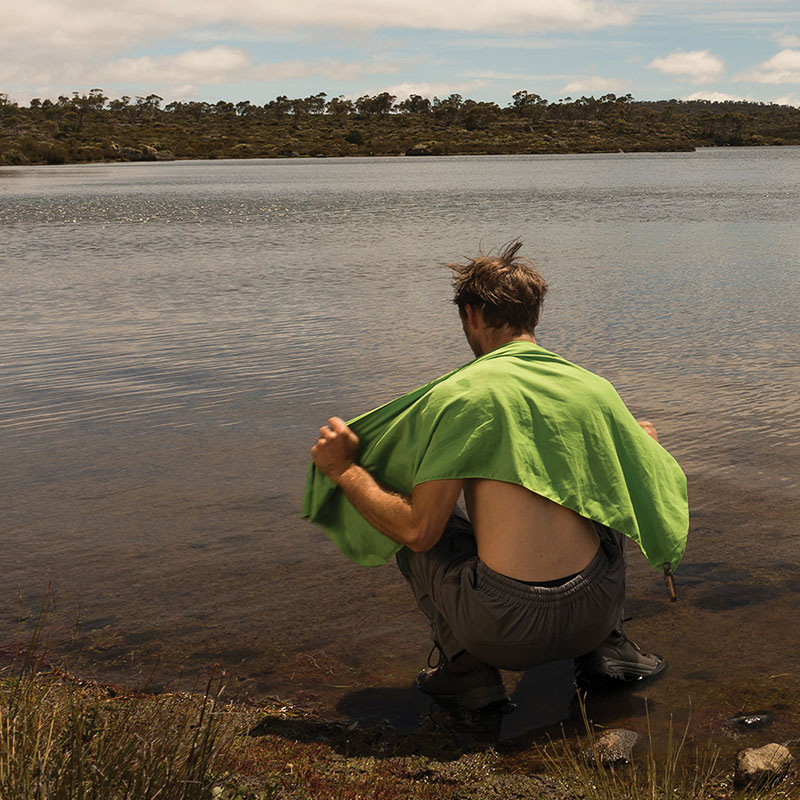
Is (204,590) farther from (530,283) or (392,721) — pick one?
(530,283)

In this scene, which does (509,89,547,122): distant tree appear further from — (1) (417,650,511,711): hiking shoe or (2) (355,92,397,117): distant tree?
(1) (417,650,511,711): hiking shoe

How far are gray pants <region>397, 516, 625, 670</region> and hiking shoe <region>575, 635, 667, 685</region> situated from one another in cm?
19

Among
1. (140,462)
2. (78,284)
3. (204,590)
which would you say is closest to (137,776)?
(204,590)

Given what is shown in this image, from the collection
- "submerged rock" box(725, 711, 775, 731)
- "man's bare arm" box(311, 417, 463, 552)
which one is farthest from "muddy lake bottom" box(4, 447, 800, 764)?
"man's bare arm" box(311, 417, 463, 552)

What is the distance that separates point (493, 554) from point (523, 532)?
123 millimetres

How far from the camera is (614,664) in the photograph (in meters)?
3.57

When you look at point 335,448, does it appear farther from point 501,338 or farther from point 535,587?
point 535,587

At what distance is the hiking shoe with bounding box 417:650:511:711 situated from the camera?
343 centimetres

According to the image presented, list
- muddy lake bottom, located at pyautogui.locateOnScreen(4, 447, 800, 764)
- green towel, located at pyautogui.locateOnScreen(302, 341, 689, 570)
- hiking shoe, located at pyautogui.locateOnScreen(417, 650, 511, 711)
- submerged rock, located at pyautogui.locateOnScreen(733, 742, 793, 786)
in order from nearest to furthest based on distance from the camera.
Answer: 1. submerged rock, located at pyautogui.locateOnScreen(733, 742, 793, 786)
2. green towel, located at pyautogui.locateOnScreen(302, 341, 689, 570)
3. hiking shoe, located at pyautogui.locateOnScreen(417, 650, 511, 711)
4. muddy lake bottom, located at pyautogui.locateOnScreen(4, 447, 800, 764)

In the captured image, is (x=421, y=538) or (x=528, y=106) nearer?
(x=421, y=538)

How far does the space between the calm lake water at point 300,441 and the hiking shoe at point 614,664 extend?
0.27ft

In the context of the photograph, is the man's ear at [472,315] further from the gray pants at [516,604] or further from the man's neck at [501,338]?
the gray pants at [516,604]

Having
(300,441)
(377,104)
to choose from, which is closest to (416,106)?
(377,104)

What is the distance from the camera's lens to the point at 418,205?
32.6 m
